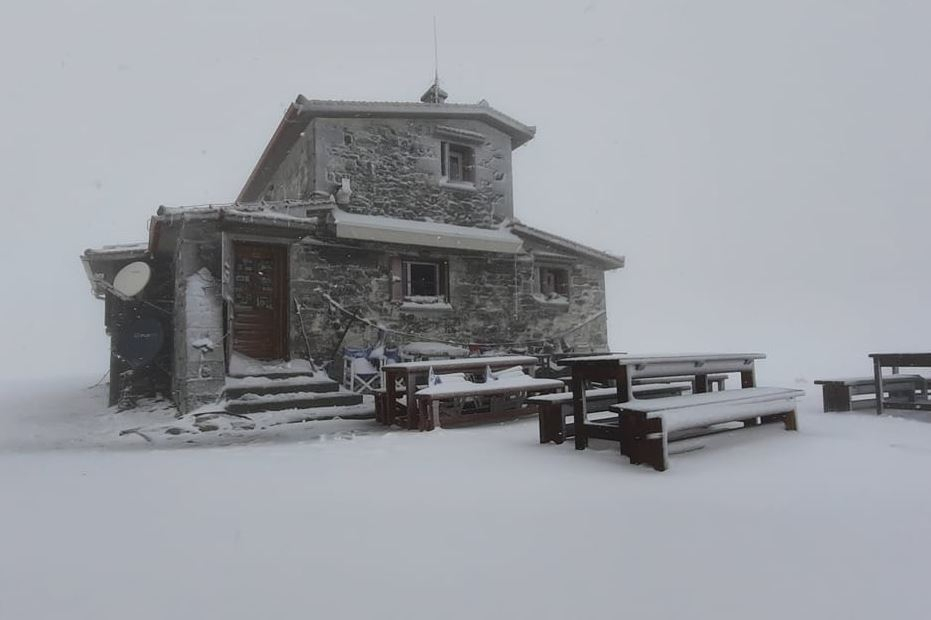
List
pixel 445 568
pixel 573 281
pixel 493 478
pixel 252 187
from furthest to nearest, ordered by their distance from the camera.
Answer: pixel 252 187 → pixel 573 281 → pixel 493 478 → pixel 445 568

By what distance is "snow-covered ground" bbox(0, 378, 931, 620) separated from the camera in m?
1.97

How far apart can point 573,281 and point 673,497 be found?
31.5 feet

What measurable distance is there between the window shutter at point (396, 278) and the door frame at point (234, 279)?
193cm

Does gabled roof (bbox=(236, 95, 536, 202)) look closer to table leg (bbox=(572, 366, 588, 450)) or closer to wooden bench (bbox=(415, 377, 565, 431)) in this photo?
wooden bench (bbox=(415, 377, 565, 431))

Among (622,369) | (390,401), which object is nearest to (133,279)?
(390,401)

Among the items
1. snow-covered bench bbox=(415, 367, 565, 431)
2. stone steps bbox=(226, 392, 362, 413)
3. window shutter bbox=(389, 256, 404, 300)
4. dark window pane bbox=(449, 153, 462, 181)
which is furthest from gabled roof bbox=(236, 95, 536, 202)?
snow-covered bench bbox=(415, 367, 565, 431)

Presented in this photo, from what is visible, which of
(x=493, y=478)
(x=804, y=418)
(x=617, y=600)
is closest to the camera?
(x=617, y=600)

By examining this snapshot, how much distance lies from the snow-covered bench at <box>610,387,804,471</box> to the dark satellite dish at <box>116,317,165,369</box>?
8695 millimetres

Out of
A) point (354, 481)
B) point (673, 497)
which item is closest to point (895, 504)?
point (673, 497)

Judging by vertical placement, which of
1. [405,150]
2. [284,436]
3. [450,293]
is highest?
[405,150]

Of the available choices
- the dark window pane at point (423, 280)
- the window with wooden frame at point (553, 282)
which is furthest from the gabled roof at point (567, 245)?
the dark window pane at point (423, 280)

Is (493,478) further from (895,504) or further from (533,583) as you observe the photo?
(895,504)

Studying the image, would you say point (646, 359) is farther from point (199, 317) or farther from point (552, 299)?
point (552, 299)

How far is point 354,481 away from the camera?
3.70 metres
